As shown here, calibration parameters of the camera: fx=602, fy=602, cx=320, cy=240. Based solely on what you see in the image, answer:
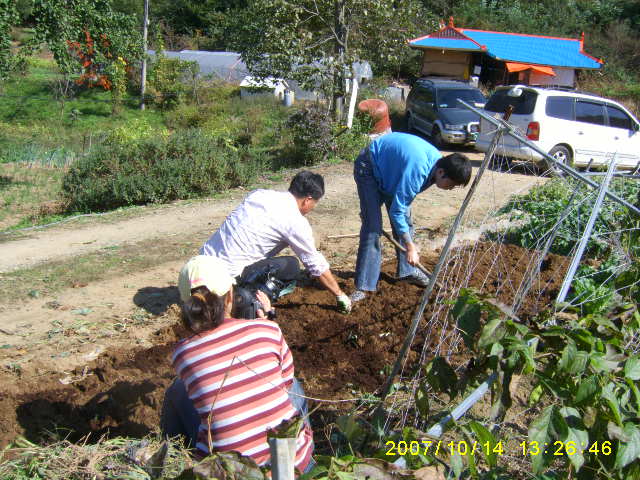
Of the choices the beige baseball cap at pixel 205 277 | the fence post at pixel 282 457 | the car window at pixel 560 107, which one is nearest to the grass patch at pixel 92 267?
the beige baseball cap at pixel 205 277

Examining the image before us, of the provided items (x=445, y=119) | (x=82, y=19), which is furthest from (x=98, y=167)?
(x=445, y=119)

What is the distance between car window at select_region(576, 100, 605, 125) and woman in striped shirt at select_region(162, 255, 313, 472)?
11.2m

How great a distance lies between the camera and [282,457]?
153cm

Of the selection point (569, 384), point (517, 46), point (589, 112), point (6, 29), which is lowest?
point (569, 384)

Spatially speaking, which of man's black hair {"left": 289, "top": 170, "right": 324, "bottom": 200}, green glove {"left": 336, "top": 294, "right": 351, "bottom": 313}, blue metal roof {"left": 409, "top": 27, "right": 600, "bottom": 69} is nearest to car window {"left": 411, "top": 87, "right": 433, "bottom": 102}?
blue metal roof {"left": 409, "top": 27, "right": 600, "bottom": 69}

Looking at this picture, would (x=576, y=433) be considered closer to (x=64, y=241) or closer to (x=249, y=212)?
(x=249, y=212)

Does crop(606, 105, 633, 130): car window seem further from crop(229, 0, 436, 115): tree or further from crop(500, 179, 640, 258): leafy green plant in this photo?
crop(500, 179, 640, 258): leafy green plant

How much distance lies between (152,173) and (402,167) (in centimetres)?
580

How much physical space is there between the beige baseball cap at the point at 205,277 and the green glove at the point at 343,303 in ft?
7.35

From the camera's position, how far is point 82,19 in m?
12.2

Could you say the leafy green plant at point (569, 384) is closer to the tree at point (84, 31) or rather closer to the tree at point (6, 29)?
the tree at point (6, 29)

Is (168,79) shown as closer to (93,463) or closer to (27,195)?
(27,195)

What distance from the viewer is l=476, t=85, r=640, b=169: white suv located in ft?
38.3
